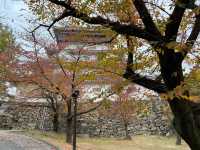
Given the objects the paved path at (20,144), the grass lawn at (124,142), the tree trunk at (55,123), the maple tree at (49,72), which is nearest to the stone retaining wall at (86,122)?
the tree trunk at (55,123)

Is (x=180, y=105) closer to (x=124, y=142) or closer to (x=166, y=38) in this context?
(x=166, y=38)

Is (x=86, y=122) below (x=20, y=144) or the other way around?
the other way around

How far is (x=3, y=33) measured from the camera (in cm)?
3747

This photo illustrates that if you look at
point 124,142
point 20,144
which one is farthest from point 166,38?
point 124,142

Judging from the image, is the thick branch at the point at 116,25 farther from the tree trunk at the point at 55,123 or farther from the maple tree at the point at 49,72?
the tree trunk at the point at 55,123

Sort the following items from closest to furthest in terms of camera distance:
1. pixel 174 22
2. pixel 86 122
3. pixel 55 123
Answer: pixel 174 22
pixel 55 123
pixel 86 122

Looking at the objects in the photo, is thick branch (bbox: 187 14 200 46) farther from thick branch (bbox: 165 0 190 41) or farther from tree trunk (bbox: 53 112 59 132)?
tree trunk (bbox: 53 112 59 132)

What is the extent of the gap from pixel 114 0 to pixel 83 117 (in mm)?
28423

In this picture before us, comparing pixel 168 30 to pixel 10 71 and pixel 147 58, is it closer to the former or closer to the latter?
pixel 147 58

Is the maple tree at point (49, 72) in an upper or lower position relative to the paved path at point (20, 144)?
upper

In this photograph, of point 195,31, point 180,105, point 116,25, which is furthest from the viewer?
point 195,31

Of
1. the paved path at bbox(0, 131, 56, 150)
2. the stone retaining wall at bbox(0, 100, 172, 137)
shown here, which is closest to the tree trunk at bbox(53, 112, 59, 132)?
the stone retaining wall at bbox(0, 100, 172, 137)

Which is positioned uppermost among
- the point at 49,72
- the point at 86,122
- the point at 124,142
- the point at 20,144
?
the point at 49,72

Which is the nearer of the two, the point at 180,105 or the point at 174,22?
the point at 174,22
